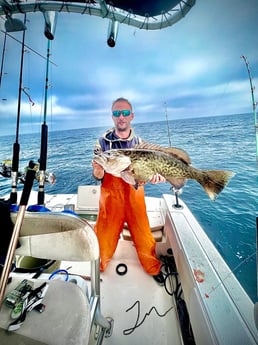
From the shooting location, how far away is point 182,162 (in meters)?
1.34

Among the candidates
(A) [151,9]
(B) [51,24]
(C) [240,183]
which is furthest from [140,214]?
(A) [151,9]

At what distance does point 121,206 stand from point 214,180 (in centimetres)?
97

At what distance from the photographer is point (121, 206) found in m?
1.77

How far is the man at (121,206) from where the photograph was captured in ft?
5.72

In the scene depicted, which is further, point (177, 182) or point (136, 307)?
point (136, 307)

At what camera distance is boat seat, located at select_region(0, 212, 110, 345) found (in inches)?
28.1

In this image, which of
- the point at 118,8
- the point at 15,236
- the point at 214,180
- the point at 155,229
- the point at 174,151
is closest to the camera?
the point at 15,236

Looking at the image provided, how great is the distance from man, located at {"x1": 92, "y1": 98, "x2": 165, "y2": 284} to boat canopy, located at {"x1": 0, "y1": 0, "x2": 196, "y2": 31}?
362cm

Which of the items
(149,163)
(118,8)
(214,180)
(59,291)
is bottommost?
(59,291)

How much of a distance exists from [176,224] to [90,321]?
123 cm

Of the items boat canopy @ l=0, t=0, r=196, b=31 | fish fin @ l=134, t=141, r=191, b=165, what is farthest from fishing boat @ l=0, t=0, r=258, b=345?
boat canopy @ l=0, t=0, r=196, b=31

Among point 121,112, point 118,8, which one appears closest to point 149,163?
point 121,112

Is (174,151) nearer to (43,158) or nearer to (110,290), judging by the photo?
(43,158)

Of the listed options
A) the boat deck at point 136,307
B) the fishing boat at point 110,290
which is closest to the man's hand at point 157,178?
the fishing boat at point 110,290
